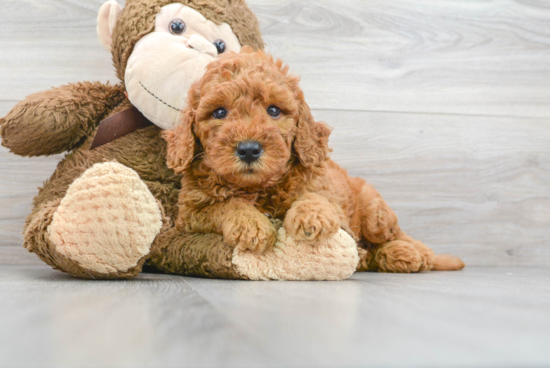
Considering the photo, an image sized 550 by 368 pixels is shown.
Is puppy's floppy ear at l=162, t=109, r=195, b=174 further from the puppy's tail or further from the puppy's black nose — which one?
the puppy's tail

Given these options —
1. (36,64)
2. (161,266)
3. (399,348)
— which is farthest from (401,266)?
(36,64)

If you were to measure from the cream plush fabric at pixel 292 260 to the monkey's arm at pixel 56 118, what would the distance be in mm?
659

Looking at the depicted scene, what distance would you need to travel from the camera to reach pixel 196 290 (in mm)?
912

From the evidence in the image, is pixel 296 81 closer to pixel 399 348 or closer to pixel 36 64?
pixel 399 348

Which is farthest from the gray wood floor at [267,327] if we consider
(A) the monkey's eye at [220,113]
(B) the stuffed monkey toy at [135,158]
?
(A) the monkey's eye at [220,113]

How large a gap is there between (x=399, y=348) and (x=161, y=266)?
876mm

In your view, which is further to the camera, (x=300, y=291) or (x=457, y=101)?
(x=457, y=101)

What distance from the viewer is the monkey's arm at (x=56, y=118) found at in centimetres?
133

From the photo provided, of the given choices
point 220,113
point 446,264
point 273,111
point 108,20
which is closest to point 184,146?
point 220,113

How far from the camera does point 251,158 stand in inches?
42.7

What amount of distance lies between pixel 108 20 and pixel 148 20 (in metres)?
0.19

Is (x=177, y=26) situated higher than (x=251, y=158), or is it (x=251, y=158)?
(x=177, y=26)

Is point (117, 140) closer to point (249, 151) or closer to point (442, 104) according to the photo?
point (249, 151)

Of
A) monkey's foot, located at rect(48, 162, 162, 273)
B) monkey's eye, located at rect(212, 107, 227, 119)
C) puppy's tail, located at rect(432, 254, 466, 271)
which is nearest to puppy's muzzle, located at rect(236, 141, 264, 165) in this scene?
monkey's eye, located at rect(212, 107, 227, 119)
